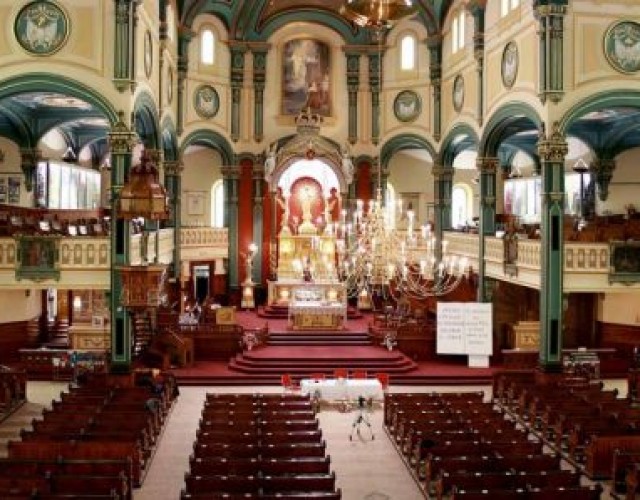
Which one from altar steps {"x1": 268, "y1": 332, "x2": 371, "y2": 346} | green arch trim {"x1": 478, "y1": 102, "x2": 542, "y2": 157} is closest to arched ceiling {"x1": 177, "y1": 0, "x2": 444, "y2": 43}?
green arch trim {"x1": 478, "y1": 102, "x2": 542, "y2": 157}

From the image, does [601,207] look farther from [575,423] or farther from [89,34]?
[89,34]

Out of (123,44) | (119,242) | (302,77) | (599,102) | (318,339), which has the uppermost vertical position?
(302,77)

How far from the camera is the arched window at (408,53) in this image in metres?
36.2

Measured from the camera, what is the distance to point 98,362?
84.5 ft

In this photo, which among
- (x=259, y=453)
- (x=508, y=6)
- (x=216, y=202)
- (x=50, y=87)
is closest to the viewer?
(x=259, y=453)

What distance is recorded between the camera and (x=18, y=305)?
98.4ft

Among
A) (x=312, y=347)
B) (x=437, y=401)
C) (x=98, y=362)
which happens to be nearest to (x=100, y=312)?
(x=98, y=362)

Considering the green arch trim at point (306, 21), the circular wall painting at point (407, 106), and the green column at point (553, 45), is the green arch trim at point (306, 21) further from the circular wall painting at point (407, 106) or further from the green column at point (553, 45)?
the green column at point (553, 45)

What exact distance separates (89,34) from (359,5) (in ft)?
41.4

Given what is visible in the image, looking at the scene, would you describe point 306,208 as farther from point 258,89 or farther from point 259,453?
point 259,453

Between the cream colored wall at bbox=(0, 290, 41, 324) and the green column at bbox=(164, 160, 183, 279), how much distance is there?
561 centimetres

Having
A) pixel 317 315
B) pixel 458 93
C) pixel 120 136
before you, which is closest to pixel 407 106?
pixel 458 93

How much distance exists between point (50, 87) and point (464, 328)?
14.3 m

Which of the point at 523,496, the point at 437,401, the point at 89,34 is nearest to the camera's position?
the point at 523,496
